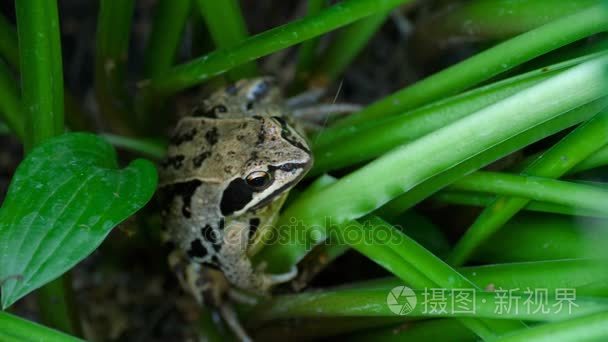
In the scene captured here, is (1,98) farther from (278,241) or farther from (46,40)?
(278,241)

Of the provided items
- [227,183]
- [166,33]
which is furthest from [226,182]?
[166,33]

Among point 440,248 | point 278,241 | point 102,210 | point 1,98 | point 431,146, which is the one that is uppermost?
point 1,98

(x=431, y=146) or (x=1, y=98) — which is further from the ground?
(x=1, y=98)

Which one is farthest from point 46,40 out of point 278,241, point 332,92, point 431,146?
point 332,92

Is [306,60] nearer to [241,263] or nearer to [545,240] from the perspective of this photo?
[241,263]

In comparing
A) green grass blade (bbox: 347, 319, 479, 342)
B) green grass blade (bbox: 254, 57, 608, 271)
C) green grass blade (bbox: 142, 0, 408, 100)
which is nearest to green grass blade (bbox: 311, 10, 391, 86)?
green grass blade (bbox: 142, 0, 408, 100)
